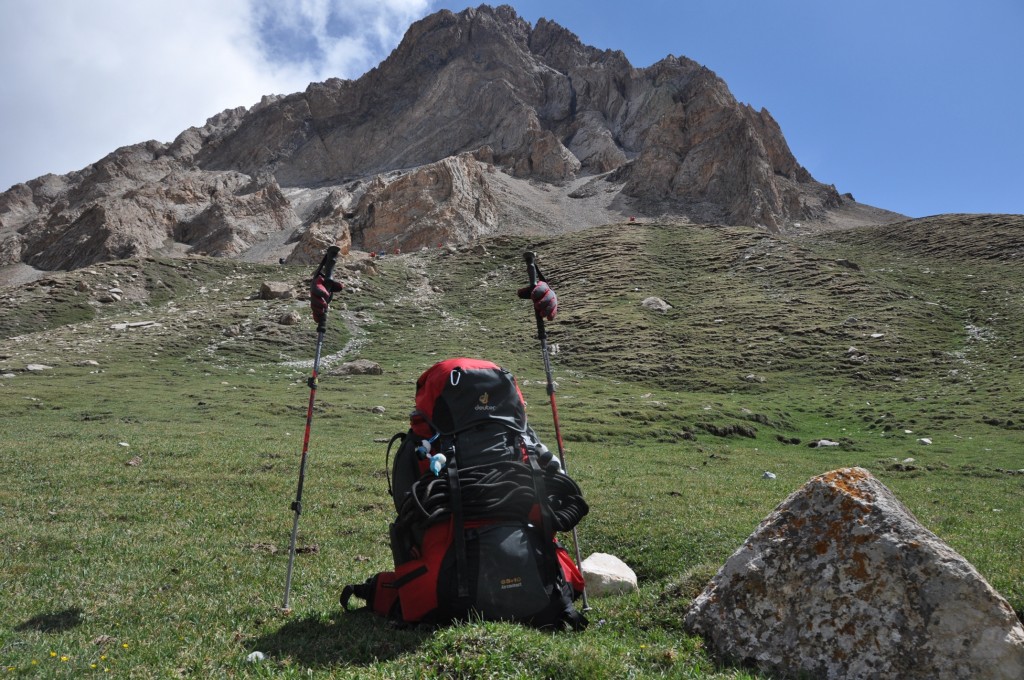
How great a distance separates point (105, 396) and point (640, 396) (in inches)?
1310

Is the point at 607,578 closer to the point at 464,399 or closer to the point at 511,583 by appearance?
the point at 511,583

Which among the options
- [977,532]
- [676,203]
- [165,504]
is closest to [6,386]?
[165,504]

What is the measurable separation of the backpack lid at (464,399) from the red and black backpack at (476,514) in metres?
0.01

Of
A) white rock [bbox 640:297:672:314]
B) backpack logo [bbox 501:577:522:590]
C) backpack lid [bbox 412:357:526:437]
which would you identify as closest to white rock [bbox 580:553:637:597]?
backpack logo [bbox 501:577:522:590]

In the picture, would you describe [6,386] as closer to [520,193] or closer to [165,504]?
[165,504]

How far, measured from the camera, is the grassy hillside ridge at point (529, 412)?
21.7 ft

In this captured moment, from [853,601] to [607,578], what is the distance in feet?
11.6

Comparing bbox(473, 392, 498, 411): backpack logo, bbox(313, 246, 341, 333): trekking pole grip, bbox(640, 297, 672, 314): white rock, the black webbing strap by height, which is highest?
bbox(640, 297, 672, 314): white rock

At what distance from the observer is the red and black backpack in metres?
6.08

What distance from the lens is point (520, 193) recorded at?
549 ft

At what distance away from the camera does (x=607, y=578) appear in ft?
28.2

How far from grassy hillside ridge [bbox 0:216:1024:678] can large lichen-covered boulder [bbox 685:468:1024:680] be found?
0.57 meters

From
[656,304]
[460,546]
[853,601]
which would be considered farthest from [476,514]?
[656,304]

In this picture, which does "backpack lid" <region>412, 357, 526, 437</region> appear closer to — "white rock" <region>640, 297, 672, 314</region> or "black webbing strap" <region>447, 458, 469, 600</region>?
"black webbing strap" <region>447, 458, 469, 600</region>
